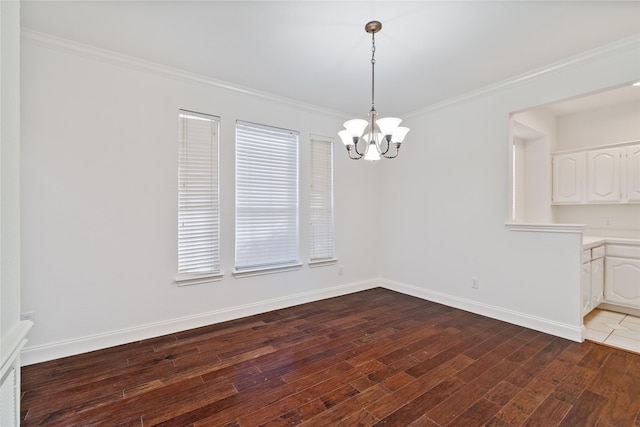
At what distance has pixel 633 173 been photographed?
365cm

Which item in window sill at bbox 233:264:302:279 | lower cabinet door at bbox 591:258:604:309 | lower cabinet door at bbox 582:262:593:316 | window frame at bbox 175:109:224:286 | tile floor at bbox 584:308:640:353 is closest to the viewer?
tile floor at bbox 584:308:640:353

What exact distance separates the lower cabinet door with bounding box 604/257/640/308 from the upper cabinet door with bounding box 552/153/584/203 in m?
0.99

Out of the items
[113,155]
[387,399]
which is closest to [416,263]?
[387,399]

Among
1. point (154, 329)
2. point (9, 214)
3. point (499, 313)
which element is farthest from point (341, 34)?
point (499, 313)

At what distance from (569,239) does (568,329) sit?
0.89 m

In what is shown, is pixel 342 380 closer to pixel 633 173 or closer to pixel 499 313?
pixel 499 313

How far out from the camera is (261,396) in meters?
2.02

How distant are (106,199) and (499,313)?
4.33 m

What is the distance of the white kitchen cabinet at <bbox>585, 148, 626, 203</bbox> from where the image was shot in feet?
12.4

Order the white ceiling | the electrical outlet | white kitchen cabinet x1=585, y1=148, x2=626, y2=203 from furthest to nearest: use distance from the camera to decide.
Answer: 1. white kitchen cabinet x1=585, y1=148, x2=626, y2=203
2. the electrical outlet
3. the white ceiling

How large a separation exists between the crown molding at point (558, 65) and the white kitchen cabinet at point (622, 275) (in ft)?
7.37

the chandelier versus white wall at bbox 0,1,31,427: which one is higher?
the chandelier

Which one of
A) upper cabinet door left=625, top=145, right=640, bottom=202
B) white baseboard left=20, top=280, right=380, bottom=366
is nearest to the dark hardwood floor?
white baseboard left=20, top=280, right=380, bottom=366

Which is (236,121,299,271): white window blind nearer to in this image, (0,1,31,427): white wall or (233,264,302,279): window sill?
(233,264,302,279): window sill
